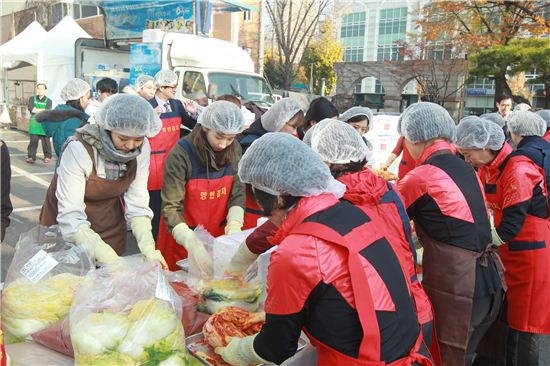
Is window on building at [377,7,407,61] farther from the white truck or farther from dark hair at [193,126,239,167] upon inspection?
dark hair at [193,126,239,167]

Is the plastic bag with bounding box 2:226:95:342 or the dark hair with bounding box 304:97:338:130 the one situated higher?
the dark hair with bounding box 304:97:338:130

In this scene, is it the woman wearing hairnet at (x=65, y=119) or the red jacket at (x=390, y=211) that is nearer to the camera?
the red jacket at (x=390, y=211)

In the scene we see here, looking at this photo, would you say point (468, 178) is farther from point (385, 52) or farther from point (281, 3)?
point (385, 52)

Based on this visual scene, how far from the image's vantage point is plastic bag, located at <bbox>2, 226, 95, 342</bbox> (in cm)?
175

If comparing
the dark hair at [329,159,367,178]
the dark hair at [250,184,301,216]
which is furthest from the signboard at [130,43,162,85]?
the dark hair at [250,184,301,216]

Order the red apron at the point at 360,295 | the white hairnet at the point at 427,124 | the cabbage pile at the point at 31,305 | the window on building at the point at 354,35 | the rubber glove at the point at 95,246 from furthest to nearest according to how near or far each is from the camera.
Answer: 1. the window on building at the point at 354,35
2. the white hairnet at the point at 427,124
3. the rubber glove at the point at 95,246
4. the cabbage pile at the point at 31,305
5. the red apron at the point at 360,295

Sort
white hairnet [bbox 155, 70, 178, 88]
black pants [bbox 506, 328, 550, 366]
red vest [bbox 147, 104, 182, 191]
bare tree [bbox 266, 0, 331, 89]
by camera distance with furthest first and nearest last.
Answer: bare tree [bbox 266, 0, 331, 89] → white hairnet [bbox 155, 70, 178, 88] → red vest [bbox 147, 104, 182, 191] → black pants [bbox 506, 328, 550, 366]

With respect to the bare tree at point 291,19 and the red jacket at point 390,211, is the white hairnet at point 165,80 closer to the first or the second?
the red jacket at point 390,211

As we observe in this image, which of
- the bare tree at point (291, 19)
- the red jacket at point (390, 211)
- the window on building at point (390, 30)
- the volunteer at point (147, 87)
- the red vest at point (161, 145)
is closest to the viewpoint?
the red jacket at point (390, 211)

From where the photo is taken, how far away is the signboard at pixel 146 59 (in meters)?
8.81

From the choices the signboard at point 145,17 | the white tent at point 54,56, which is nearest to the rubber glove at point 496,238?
the signboard at point 145,17

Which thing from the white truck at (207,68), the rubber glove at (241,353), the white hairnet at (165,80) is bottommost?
the rubber glove at (241,353)

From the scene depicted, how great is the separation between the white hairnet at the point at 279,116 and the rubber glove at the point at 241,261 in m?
1.41

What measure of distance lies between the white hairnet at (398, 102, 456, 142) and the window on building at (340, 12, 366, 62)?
41.8 metres
